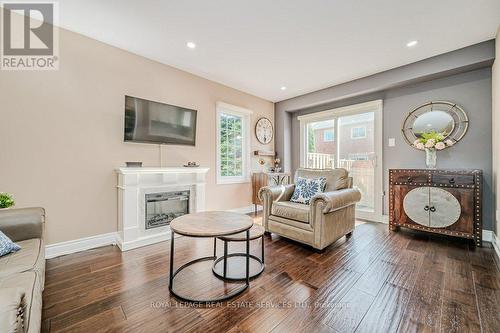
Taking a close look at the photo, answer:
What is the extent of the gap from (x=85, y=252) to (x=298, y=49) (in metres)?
3.55

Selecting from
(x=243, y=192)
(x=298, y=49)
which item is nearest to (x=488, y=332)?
(x=298, y=49)

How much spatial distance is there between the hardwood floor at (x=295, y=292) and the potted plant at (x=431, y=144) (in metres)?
1.17

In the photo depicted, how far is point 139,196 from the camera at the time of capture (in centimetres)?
267

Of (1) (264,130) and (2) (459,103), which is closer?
(2) (459,103)

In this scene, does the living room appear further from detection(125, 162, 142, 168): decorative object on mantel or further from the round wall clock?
the round wall clock

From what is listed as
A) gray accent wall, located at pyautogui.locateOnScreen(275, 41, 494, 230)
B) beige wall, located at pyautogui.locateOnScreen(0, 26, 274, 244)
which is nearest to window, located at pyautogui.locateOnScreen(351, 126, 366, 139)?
gray accent wall, located at pyautogui.locateOnScreen(275, 41, 494, 230)

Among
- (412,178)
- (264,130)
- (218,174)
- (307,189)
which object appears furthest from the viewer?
(264,130)

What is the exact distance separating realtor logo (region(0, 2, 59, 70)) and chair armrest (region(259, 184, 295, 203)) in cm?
282

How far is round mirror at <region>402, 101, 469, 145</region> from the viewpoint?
9.61 feet

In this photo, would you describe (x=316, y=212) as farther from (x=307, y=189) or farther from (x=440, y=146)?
(x=440, y=146)

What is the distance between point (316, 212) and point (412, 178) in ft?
5.56

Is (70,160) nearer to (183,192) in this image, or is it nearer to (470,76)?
(183,192)

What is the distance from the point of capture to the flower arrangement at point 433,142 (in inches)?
116

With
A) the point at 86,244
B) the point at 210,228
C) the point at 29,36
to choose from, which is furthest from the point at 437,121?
the point at 29,36
